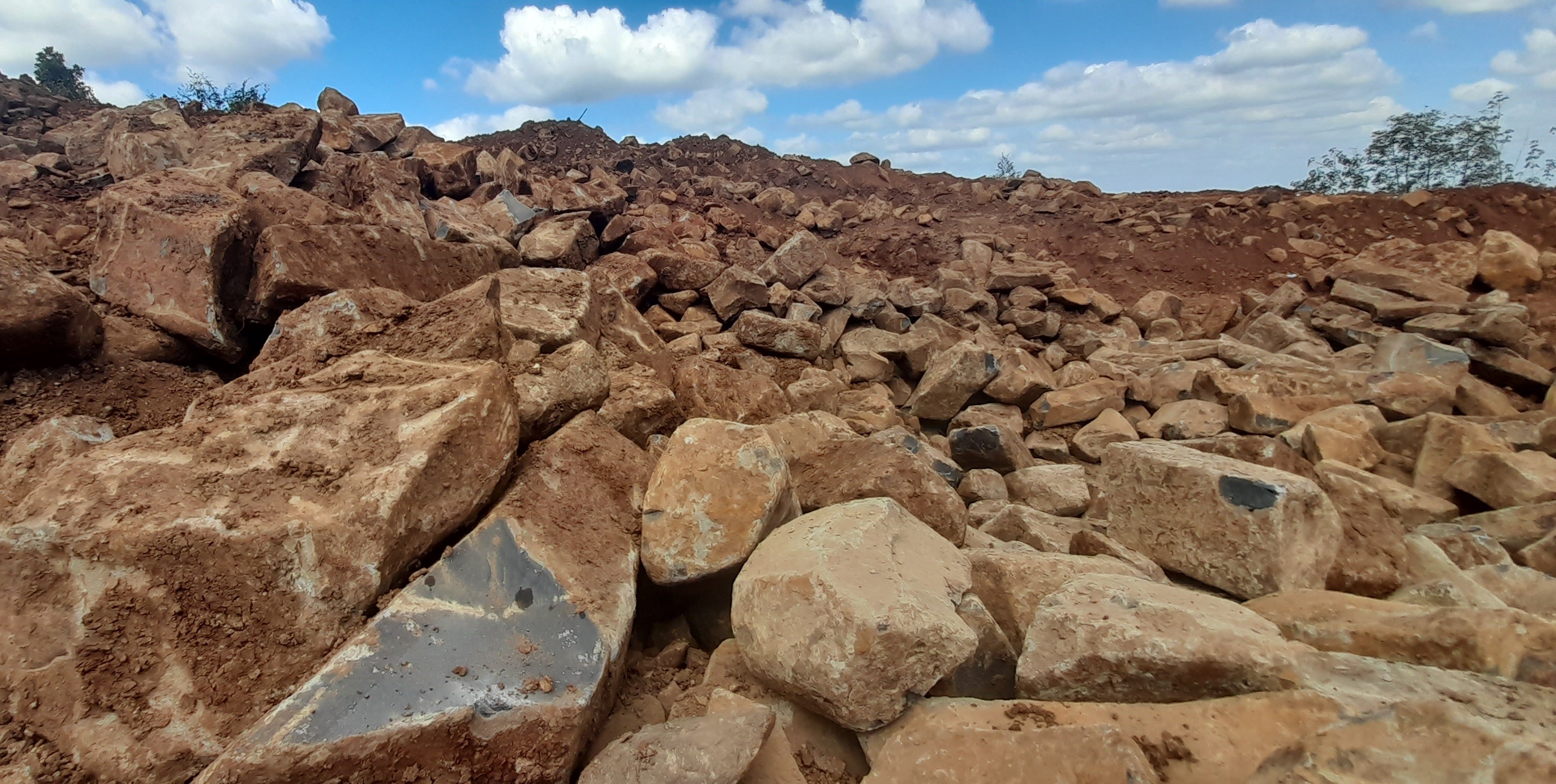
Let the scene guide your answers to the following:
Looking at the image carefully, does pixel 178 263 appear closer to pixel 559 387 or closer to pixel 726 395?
pixel 559 387

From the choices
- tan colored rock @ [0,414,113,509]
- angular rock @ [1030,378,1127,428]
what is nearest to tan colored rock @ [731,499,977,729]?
tan colored rock @ [0,414,113,509]

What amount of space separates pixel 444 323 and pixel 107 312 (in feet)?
5.71

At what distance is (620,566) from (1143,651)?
149 centimetres

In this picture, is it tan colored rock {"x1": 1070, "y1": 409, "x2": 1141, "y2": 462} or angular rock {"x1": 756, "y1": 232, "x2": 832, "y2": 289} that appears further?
angular rock {"x1": 756, "y1": 232, "x2": 832, "y2": 289}

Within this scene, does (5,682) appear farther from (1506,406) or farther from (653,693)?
(1506,406)

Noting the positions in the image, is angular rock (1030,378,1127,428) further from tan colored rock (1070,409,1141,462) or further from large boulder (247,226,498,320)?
large boulder (247,226,498,320)

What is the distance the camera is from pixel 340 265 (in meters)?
3.24

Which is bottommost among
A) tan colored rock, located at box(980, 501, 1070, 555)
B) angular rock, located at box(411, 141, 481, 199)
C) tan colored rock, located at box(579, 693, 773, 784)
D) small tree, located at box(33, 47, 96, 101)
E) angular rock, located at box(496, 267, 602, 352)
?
tan colored rock, located at box(980, 501, 1070, 555)

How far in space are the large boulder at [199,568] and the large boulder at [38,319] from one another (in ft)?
3.28

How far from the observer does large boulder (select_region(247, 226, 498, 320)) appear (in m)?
3.09

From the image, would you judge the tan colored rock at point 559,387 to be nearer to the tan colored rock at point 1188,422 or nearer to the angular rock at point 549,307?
the angular rock at point 549,307

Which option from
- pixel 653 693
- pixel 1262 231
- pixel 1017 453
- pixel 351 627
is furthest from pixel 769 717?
pixel 1262 231

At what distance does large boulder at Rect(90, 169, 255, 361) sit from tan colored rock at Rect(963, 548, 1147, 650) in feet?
10.8

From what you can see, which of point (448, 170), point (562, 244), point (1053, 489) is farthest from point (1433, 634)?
point (448, 170)
